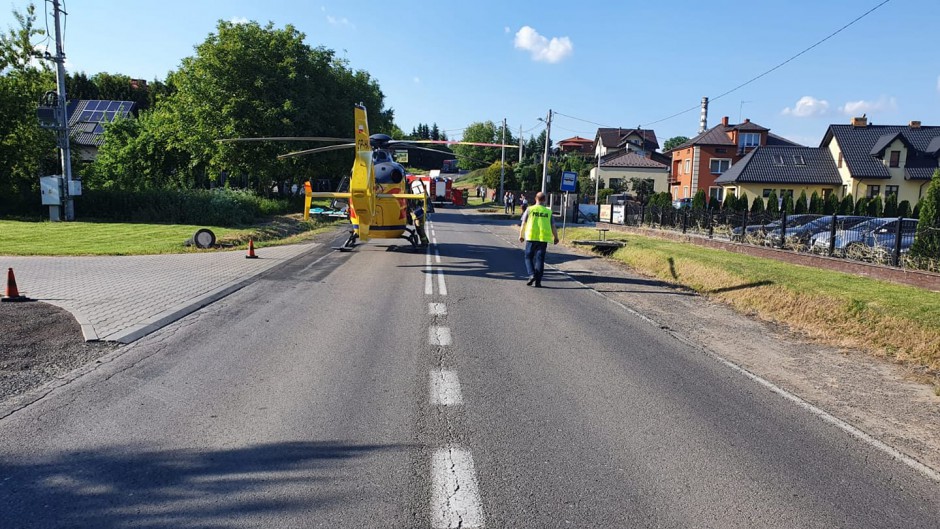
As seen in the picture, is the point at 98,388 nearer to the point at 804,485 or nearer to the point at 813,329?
the point at 804,485

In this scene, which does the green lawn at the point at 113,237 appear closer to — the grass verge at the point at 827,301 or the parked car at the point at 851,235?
the grass verge at the point at 827,301

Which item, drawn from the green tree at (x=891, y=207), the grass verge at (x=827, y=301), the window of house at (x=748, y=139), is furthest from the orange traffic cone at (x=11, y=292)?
the window of house at (x=748, y=139)

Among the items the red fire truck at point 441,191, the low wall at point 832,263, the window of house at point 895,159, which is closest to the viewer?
the low wall at point 832,263

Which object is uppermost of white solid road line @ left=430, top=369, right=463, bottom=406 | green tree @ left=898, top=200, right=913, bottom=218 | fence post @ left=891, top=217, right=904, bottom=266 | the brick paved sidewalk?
green tree @ left=898, top=200, right=913, bottom=218

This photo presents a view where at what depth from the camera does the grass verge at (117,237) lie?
18.6 metres

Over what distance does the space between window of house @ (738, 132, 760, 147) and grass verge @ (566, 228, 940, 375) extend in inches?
1855

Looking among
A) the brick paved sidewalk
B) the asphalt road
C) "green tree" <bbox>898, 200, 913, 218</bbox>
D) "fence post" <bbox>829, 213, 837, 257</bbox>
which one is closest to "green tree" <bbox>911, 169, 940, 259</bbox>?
"fence post" <bbox>829, 213, 837, 257</bbox>

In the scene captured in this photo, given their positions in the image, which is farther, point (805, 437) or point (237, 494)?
point (805, 437)

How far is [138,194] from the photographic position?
30531mm

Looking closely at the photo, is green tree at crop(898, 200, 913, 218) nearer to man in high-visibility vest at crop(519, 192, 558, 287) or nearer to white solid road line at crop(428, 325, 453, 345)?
man in high-visibility vest at crop(519, 192, 558, 287)

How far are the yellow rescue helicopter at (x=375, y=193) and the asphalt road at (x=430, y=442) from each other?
9.19m

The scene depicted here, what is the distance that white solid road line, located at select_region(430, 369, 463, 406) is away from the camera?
19.2ft

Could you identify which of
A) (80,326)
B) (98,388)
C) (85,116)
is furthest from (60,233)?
(85,116)

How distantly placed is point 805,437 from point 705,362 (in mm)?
2466
